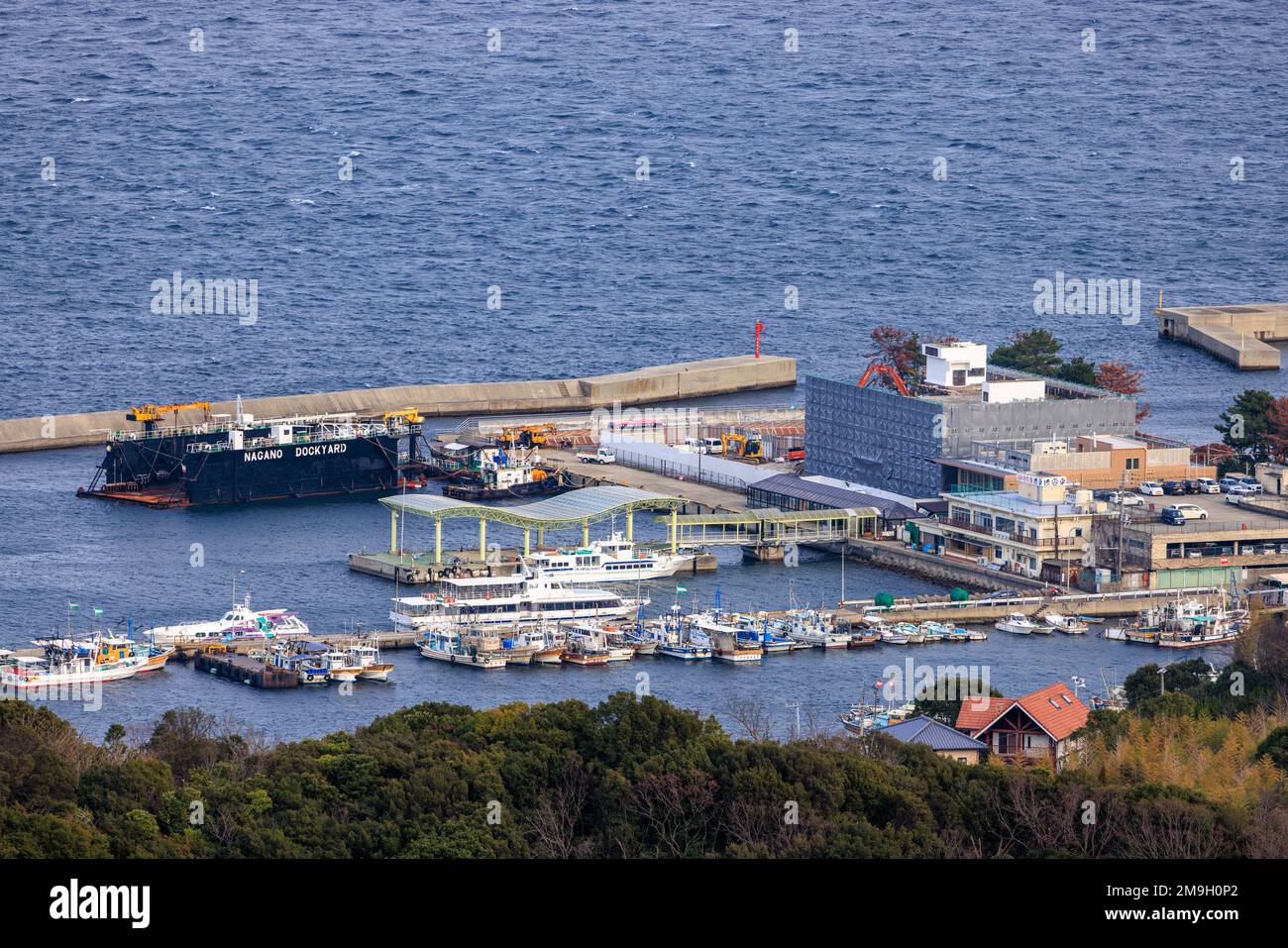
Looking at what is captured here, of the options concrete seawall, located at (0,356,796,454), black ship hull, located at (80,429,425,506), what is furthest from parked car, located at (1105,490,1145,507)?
concrete seawall, located at (0,356,796,454)

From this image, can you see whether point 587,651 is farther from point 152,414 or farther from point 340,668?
point 152,414

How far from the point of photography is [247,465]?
3302 inches

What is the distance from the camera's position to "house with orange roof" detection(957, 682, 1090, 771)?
1769 inches

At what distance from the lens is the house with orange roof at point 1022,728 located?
147 ft

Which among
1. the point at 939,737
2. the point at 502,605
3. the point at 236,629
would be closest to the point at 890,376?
the point at 502,605

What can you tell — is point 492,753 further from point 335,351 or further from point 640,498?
point 335,351

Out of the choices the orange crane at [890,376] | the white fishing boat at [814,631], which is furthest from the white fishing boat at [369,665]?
the orange crane at [890,376]

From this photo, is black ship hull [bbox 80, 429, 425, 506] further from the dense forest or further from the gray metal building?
the dense forest

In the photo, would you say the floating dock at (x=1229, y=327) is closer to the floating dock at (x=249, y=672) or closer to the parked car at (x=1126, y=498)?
the parked car at (x=1126, y=498)

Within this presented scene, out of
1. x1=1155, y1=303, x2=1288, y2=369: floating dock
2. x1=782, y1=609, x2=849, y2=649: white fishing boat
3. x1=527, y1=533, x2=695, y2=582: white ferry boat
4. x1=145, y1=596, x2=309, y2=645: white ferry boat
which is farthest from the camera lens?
x1=1155, y1=303, x2=1288, y2=369: floating dock

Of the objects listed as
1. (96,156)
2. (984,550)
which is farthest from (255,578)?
(96,156)

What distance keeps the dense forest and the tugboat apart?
44782mm

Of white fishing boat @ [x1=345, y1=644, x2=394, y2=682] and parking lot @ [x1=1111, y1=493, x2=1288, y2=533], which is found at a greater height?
parking lot @ [x1=1111, y1=493, x2=1288, y2=533]

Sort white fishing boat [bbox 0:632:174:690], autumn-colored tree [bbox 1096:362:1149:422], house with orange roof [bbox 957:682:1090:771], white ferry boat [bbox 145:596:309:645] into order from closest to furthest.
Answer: house with orange roof [bbox 957:682:1090:771], white fishing boat [bbox 0:632:174:690], white ferry boat [bbox 145:596:309:645], autumn-colored tree [bbox 1096:362:1149:422]
